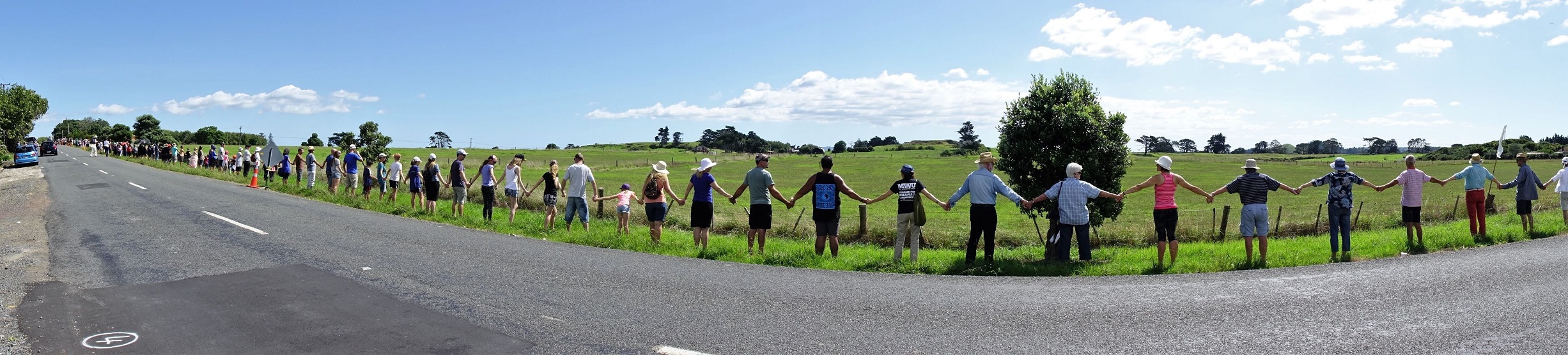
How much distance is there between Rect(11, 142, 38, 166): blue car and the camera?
40.5 metres

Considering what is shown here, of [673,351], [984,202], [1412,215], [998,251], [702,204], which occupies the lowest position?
[998,251]

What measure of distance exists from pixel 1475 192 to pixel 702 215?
13.1 metres

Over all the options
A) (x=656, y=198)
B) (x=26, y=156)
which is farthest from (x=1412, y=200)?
(x=26, y=156)

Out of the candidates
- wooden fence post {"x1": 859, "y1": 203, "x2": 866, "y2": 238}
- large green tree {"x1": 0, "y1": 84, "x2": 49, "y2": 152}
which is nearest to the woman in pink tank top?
wooden fence post {"x1": 859, "y1": 203, "x2": 866, "y2": 238}

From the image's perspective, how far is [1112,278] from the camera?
28.5 ft

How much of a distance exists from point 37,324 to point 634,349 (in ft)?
16.4

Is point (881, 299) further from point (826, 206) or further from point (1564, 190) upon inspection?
point (1564, 190)

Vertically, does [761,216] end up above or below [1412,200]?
below

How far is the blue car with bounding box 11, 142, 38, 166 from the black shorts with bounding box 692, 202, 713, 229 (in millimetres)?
47549

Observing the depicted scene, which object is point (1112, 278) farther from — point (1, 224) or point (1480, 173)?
point (1, 224)

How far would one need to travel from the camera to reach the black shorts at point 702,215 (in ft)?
37.1

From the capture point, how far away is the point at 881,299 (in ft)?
24.1

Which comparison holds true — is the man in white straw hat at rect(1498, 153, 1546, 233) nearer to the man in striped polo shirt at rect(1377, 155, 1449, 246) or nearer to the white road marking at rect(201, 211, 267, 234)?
the man in striped polo shirt at rect(1377, 155, 1449, 246)

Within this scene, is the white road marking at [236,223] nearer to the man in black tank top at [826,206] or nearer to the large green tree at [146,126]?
the man in black tank top at [826,206]
